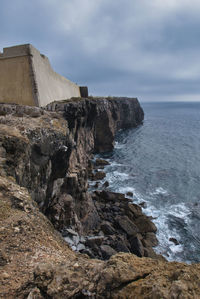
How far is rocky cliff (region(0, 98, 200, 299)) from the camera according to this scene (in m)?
3.71

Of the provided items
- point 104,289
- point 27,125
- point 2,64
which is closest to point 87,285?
point 104,289

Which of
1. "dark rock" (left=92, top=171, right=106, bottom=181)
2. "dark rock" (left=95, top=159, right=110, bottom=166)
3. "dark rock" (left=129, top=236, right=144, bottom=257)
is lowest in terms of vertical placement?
"dark rock" (left=129, top=236, right=144, bottom=257)

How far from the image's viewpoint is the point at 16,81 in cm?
2030

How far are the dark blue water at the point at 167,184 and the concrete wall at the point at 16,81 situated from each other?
68.4 feet

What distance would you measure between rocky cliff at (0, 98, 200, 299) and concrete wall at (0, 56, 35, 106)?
2968 mm

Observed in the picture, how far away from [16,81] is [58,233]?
690 inches

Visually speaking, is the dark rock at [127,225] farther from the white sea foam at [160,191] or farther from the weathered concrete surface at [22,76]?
the weathered concrete surface at [22,76]

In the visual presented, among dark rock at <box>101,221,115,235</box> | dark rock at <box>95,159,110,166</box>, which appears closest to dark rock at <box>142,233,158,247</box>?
dark rock at <box>101,221,115,235</box>

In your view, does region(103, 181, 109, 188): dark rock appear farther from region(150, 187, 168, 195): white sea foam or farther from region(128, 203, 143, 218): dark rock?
region(150, 187, 168, 195): white sea foam

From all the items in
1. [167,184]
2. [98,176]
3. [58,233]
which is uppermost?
[58,233]

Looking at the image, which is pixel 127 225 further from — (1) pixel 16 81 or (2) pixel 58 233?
(1) pixel 16 81

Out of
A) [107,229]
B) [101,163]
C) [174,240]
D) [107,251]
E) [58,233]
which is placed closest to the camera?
[58,233]

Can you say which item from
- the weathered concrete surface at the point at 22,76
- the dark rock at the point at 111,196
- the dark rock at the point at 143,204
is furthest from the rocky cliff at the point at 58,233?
the weathered concrete surface at the point at 22,76

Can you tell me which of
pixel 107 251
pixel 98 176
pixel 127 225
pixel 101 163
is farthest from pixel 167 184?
pixel 107 251
